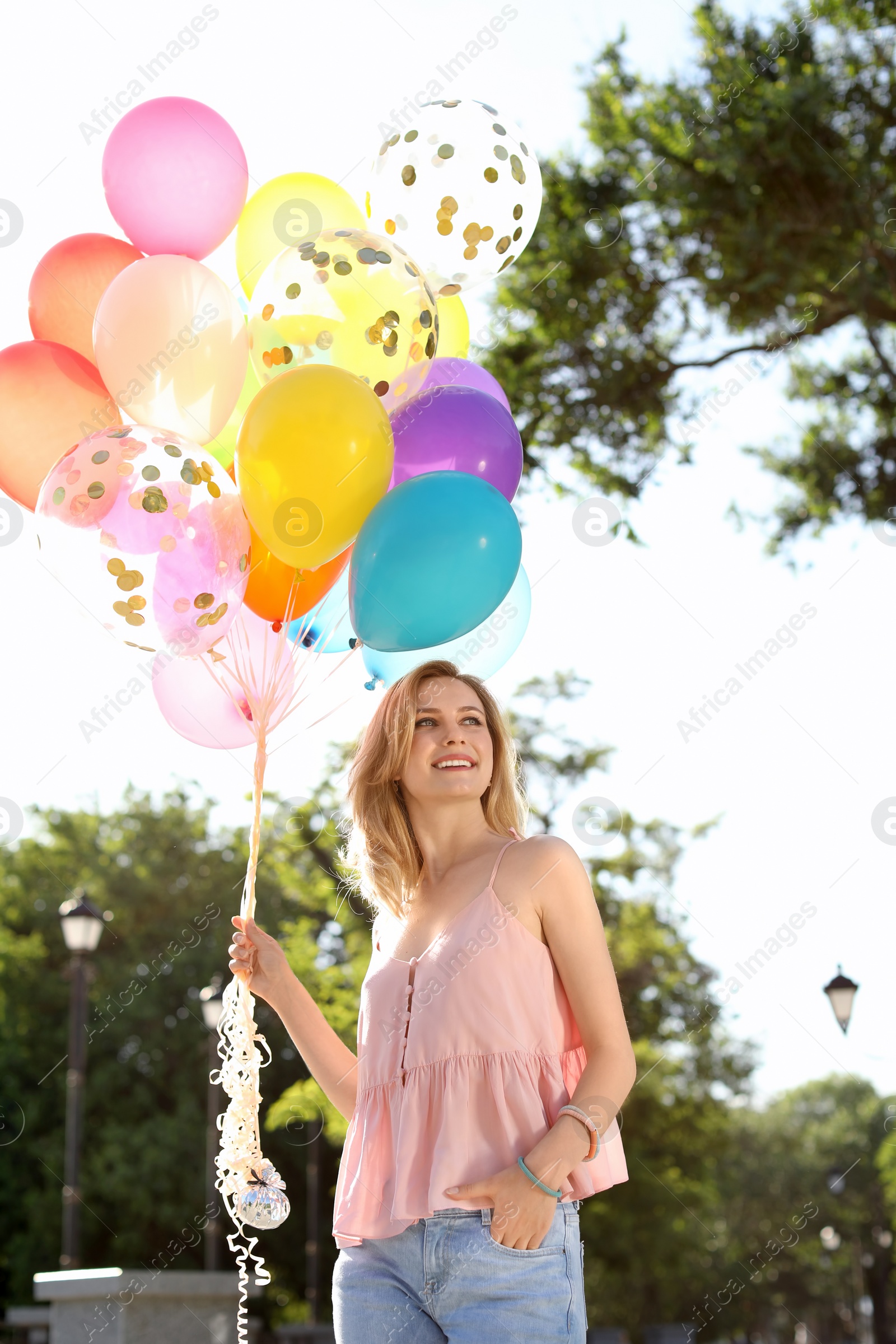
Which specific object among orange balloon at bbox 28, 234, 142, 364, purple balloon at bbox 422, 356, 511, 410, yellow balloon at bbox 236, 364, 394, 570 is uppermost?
orange balloon at bbox 28, 234, 142, 364

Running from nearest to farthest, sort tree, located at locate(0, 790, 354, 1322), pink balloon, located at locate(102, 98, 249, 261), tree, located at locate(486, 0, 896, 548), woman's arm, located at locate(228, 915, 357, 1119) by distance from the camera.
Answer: woman's arm, located at locate(228, 915, 357, 1119) → pink balloon, located at locate(102, 98, 249, 261) → tree, located at locate(486, 0, 896, 548) → tree, located at locate(0, 790, 354, 1322)

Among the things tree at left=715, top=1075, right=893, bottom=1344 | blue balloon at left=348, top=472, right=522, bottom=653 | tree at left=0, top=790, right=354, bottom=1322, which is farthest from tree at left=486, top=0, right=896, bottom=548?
tree at left=715, top=1075, right=893, bottom=1344

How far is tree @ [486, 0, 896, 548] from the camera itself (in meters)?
8.20

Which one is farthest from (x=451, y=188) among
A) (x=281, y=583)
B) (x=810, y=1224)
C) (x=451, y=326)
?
(x=810, y=1224)

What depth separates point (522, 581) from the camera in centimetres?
384

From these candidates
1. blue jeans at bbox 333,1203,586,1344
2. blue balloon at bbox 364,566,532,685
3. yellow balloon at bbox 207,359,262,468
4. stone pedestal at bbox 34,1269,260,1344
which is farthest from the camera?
stone pedestal at bbox 34,1269,260,1344

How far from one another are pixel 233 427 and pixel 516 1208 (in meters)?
2.27

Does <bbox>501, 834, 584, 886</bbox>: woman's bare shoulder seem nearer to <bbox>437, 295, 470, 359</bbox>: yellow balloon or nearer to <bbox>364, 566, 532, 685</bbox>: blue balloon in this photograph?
<bbox>364, 566, 532, 685</bbox>: blue balloon

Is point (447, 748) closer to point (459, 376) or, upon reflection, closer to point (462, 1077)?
point (462, 1077)

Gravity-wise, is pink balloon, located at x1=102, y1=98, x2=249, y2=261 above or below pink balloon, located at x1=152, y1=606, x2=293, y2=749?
above

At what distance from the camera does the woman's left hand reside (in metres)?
2.23

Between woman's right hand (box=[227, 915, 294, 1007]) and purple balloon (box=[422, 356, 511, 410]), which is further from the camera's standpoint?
purple balloon (box=[422, 356, 511, 410])

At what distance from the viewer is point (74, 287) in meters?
3.68

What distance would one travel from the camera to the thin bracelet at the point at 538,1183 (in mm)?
2240
